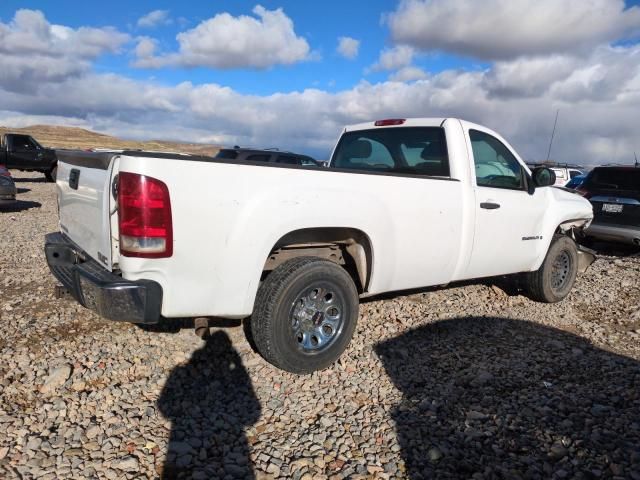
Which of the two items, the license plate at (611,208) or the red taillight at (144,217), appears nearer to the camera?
the red taillight at (144,217)

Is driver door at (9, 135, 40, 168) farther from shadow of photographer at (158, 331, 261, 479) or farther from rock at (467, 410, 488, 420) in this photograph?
rock at (467, 410, 488, 420)

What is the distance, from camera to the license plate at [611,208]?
310 inches

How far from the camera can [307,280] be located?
3.30 metres

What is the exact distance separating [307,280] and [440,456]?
1369 millimetres

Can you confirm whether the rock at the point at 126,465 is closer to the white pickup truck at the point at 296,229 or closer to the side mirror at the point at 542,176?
the white pickup truck at the point at 296,229

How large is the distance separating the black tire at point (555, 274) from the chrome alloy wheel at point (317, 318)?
9.73ft

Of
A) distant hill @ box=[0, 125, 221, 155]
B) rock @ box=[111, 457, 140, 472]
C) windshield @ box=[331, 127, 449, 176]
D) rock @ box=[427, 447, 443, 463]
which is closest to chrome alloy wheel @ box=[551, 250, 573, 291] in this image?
windshield @ box=[331, 127, 449, 176]

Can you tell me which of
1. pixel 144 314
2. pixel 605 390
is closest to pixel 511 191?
pixel 605 390

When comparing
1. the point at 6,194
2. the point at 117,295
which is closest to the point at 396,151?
the point at 117,295

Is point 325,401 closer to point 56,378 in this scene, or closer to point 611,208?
point 56,378

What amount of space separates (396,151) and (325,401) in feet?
8.64

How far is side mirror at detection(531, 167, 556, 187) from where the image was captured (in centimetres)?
490

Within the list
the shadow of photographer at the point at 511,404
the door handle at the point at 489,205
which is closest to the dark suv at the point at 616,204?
the shadow of photographer at the point at 511,404

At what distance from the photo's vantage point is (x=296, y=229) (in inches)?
124
